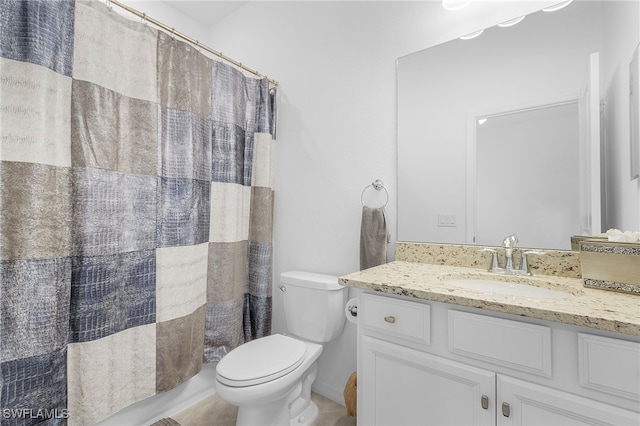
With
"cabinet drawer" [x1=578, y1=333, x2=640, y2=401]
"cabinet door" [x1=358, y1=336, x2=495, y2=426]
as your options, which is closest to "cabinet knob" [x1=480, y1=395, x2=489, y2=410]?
"cabinet door" [x1=358, y1=336, x2=495, y2=426]

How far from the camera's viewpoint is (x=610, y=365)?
736mm

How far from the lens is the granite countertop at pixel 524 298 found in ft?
2.44

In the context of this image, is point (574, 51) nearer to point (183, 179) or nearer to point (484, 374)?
point (484, 374)

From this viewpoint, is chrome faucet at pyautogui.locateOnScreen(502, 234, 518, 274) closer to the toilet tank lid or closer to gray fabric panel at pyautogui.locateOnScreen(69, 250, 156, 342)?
the toilet tank lid

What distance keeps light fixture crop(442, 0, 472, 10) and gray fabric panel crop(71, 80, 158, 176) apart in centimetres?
151

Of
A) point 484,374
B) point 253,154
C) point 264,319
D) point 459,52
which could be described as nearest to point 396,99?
point 459,52

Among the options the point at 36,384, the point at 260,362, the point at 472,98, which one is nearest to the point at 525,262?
the point at 472,98

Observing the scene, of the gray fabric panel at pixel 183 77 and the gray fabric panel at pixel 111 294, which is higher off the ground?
the gray fabric panel at pixel 183 77

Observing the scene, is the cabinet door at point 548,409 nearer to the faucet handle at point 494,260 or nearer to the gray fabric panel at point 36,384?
Answer: the faucet handle at point 494,260

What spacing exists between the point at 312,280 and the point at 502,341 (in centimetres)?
104

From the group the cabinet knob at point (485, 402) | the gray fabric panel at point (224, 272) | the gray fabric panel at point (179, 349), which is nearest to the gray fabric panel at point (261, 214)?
the gray fabric panel at point (224, 272)

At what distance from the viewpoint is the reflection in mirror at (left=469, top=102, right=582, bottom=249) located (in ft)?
4.05

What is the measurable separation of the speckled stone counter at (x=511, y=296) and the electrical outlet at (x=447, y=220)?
12 cm

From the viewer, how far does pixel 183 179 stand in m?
1.64
